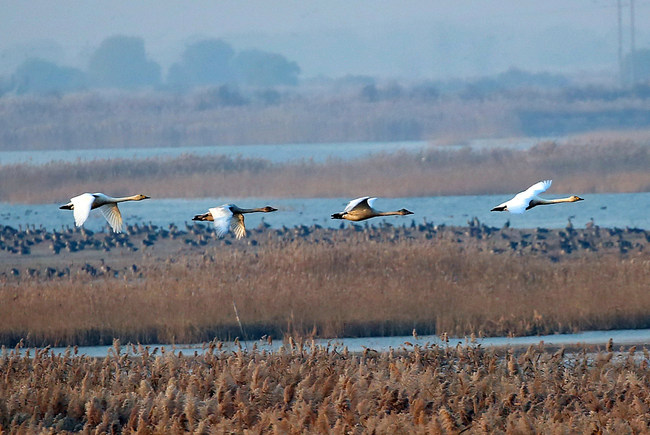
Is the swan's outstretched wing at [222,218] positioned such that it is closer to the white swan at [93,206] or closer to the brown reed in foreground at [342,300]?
the white swan at [93,206]

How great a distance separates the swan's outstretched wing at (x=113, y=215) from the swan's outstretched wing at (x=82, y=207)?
0.92 metres

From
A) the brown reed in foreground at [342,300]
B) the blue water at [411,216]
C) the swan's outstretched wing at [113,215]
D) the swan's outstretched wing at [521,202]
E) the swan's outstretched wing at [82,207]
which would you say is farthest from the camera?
the blue water at [411,216]

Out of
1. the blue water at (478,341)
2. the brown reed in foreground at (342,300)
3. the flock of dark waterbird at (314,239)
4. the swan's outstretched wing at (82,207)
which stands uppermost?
the swan's outstretched wing at (82,207)

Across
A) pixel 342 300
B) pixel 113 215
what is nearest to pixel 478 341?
pixel 342 300

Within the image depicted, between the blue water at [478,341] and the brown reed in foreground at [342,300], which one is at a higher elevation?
the brown reed in foreground at [342,300]

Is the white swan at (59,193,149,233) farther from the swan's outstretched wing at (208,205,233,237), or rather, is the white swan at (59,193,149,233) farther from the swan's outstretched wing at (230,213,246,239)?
the swan's outstretched wing at (230,213,246,239)

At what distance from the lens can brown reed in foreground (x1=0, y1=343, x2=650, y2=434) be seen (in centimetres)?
→ 1438

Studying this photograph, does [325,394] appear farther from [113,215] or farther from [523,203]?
[523,203]

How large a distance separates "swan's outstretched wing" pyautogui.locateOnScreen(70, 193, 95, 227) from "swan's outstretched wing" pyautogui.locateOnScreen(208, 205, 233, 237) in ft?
4.03

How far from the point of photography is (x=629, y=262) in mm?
30281

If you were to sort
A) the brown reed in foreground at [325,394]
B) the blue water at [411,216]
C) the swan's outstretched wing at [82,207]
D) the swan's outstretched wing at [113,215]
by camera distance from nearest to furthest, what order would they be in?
the swan's outstretched wing at [82,207] < the swan's outstretched wing at [113,215] < the brown reed in foreground at [325,394] < the blue water at [411,216]

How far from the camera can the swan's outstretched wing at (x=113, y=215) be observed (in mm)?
13109

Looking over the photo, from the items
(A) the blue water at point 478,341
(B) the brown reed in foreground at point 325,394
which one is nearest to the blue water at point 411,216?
(A) the blue water at point 478,341

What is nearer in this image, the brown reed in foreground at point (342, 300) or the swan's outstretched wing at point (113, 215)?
the swan's outstretched wing at point (113, 215)
